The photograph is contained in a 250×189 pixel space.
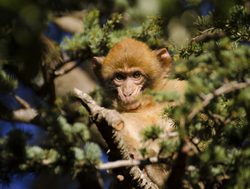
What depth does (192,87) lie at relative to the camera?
117 inches

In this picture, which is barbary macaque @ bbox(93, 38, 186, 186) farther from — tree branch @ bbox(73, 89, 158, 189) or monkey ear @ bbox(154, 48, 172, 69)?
tree branch @ bbox(73, 89, 158, 189)

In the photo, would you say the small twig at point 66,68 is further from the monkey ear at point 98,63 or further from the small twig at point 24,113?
the small twig at point 24,113

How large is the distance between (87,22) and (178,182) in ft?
13.0

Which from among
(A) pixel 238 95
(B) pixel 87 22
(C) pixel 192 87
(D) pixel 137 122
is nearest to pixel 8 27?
(C) pixel 192 87

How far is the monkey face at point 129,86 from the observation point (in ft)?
21.7

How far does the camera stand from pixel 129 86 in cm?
694

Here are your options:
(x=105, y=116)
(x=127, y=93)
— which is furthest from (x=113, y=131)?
(x=127, y=93)

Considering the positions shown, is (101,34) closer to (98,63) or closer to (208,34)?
(98,63)

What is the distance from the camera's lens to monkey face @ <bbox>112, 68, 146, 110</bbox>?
21.7 ft

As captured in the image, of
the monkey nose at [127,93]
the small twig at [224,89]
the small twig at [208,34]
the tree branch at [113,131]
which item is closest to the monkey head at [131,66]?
the monkey nose at [127,93]

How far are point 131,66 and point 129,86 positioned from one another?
0.46 m

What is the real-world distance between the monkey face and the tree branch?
2.40 meters

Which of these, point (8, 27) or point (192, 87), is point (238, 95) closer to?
point (192, 87)

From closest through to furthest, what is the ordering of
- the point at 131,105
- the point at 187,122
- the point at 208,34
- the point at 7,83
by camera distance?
the point at 187,122, the point at 7,83, the point at 208,34, the point at 131,105
